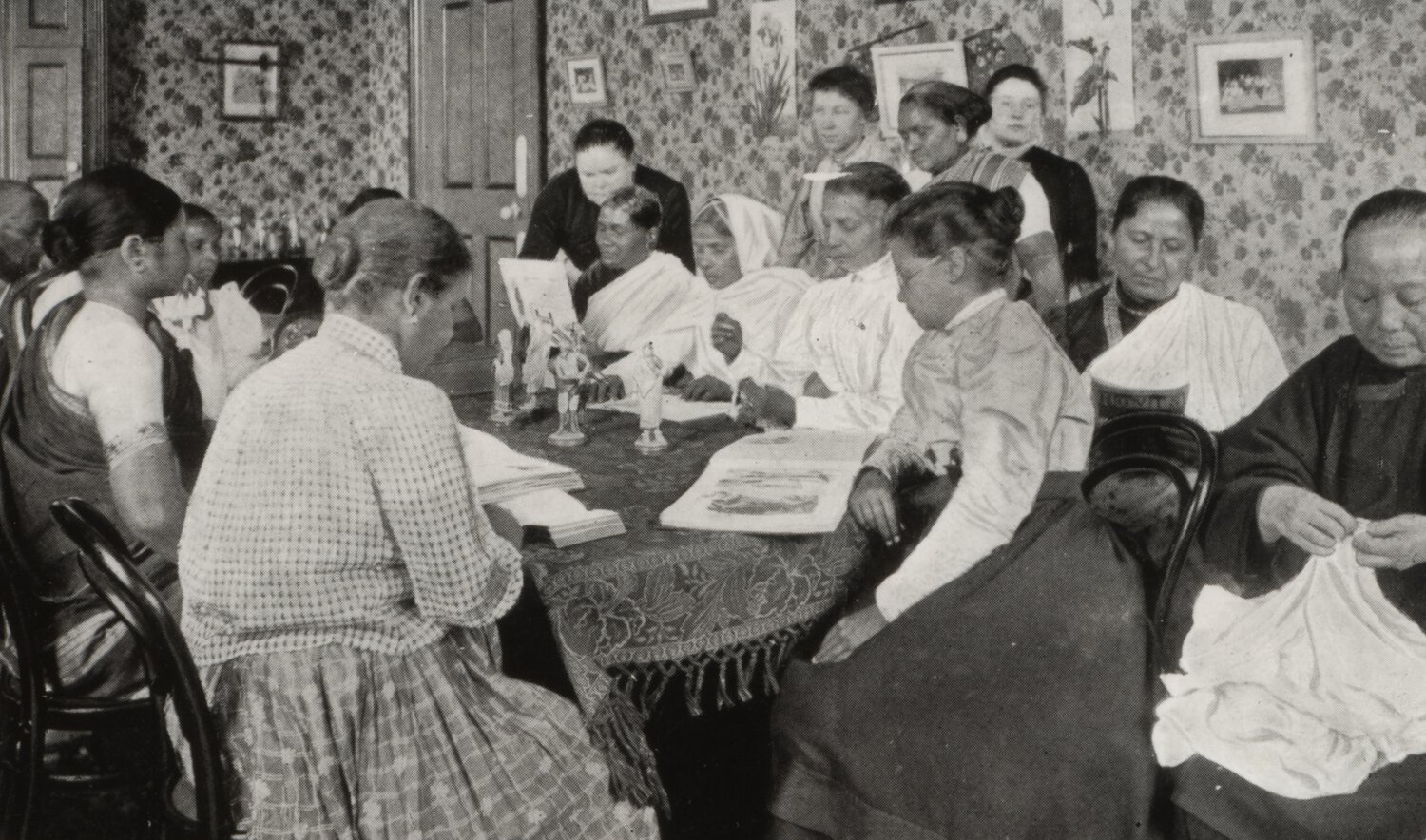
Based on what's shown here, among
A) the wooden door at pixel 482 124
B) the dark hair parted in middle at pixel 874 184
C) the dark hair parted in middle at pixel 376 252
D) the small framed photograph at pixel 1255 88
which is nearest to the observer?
the dark hair parted in middle at pixel 376 252

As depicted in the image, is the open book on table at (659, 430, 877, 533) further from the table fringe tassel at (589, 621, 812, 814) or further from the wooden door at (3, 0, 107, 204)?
the wooden door at (3, 0, 107, 204)

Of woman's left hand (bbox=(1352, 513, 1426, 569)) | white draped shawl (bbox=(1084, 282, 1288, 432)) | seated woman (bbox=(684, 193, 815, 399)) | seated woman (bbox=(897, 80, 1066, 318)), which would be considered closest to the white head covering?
seated woman (bbox=(684, 193, 815, 399))

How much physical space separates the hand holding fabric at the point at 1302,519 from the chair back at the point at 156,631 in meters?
1.68

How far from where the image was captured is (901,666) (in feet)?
6.98

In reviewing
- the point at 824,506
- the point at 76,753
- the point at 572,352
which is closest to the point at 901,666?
the point at 824,506

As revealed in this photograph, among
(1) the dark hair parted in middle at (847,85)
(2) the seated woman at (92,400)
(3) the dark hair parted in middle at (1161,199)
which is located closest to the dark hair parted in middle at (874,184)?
(3) the dark hair parted in middle at (1161,199)

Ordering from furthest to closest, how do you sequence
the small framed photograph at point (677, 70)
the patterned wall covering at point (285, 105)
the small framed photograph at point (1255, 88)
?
the patterned wall covering at point (285, 105)
the small framed photograph at point (677, 70)
the small framed photograph at point (1255, 88)

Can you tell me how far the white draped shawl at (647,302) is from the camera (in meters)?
4.36

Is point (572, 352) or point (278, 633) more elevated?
point (572, 352)

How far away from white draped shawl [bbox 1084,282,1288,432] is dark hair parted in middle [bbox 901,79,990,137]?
3.13 ft

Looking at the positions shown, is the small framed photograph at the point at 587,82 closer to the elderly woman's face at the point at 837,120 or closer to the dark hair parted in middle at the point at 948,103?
the elderly woman's face at the point at 837,120

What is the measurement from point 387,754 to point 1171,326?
262 cm

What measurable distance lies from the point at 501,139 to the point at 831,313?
13.7 ft

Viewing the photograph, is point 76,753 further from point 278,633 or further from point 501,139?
point 501,139
